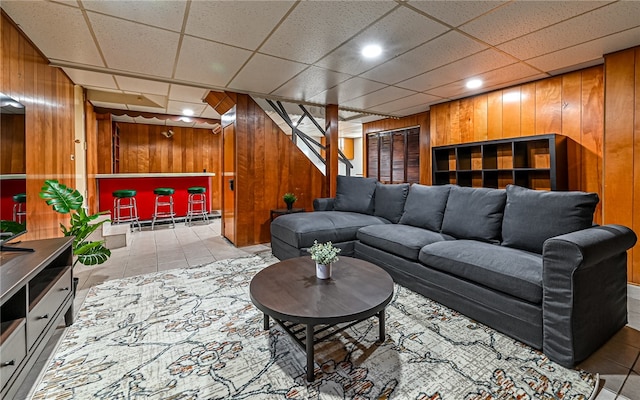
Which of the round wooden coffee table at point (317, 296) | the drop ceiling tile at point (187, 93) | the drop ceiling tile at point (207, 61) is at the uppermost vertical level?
the drop ceiling tile at point (187, 93)

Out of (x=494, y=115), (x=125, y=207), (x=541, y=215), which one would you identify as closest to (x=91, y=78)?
(x=125, y=207)

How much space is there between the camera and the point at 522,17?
227 centimetres

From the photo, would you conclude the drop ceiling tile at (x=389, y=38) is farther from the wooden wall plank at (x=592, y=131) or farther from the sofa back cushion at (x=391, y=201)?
the wooden wall plank at (x=592, y=131)

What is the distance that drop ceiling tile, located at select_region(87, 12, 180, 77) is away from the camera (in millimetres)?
2377

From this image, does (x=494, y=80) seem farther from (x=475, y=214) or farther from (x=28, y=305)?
(x=28, y=305)

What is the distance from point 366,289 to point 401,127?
16.7ft

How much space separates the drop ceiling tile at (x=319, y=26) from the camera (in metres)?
2.11

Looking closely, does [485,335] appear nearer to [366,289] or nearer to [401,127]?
[366,289]

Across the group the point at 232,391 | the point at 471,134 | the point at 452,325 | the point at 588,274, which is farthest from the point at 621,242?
the point at 471,134

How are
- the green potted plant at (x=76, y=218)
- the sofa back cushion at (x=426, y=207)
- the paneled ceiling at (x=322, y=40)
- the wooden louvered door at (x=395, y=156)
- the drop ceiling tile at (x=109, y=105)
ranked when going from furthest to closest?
the wooden louvered door at (x=395, y=156), the drop ceiling tile at (x=109, y=105), the sofa back cushion at (x=426, y=207), the green potted plant at (x=76, y=218), the paneled ceiling at (x=322, y=40)

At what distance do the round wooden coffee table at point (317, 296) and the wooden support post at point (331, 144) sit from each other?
9.92 ft

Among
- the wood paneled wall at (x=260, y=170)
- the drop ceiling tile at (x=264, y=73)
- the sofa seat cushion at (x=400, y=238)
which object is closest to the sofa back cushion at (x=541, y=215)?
the sofa seat cushion at (x=400, y=238)

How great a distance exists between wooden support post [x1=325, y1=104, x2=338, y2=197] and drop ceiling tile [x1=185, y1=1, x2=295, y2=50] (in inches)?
96.9

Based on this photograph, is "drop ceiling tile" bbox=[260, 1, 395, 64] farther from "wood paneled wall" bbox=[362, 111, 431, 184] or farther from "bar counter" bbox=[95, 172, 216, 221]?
"bar counter" bbox=[95, 172, 216, 221]
